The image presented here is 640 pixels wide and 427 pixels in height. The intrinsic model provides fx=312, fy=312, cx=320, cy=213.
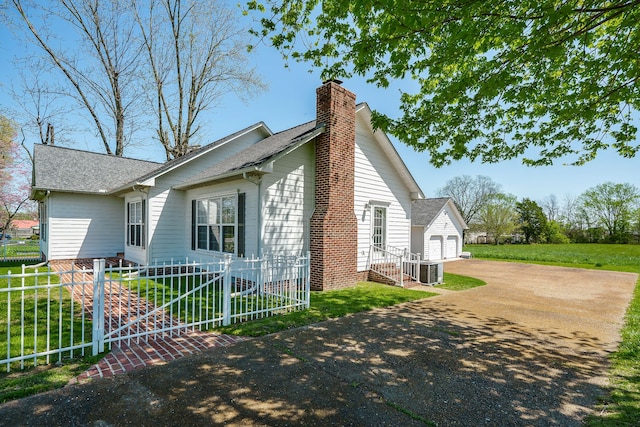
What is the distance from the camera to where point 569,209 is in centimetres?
5472

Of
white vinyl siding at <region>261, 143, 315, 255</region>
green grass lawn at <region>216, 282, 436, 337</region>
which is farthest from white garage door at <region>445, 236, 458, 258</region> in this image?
white vinyl siding at <region>261, 143, 315, 255</region>

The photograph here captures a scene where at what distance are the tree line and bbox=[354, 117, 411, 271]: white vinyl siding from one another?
1383 inches

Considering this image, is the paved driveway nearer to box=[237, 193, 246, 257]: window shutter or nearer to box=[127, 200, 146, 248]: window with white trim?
box=[237, 193, 246, 257]: window shutter

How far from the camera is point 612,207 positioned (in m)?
45.9

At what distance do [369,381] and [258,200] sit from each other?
6392 millimetres

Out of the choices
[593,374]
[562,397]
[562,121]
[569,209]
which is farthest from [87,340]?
[569,209]

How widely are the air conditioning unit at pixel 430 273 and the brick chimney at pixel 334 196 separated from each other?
9.98 feet

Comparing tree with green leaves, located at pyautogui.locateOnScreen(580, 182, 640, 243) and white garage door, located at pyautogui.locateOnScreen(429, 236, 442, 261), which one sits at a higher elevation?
tree with green leaves, located at pyautogui.locateOnScreen(580, 182, 640, 243)

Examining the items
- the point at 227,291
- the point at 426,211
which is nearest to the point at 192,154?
the point at 227,291

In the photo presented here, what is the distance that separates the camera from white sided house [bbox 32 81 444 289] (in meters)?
9.83

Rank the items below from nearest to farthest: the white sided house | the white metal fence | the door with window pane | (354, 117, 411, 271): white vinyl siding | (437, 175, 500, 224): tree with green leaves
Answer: the white metal fence → the white sided house → (354, 117, 411, 271): white vinyl siding → the door with window pane → (437, 175, 500, 224): tree with green leaves

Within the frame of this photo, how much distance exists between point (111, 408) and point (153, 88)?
2608 centimetres

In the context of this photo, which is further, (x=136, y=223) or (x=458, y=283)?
(x=136, y=223)

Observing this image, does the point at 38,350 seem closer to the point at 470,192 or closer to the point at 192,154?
the point at 192,154
